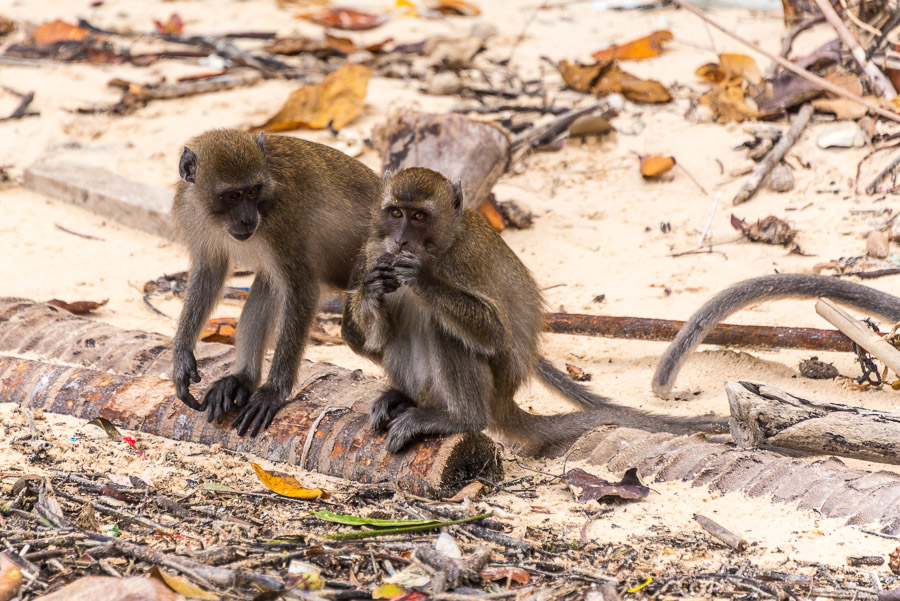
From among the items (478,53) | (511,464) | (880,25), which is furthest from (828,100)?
(511,464)

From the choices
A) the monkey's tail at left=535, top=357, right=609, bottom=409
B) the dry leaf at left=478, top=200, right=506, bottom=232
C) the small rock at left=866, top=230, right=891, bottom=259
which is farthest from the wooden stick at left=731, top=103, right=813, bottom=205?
the monkey's tail at left=535, top=357, right=609, bottom=409

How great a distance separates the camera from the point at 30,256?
752 centimetres

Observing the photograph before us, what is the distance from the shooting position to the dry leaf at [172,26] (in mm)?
11909

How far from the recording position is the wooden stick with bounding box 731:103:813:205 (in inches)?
304

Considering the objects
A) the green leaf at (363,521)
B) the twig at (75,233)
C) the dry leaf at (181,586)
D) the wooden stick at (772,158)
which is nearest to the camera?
the dry leaf at (181,586)

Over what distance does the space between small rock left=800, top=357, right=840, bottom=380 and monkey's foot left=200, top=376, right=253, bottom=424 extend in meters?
3.18

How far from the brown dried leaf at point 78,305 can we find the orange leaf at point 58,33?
6236mm

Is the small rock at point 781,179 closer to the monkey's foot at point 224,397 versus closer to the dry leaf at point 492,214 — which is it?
the dry leaf at point 492,214

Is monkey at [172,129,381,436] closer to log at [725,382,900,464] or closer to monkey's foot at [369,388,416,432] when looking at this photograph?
monkey's foot at [369,388,416,432]

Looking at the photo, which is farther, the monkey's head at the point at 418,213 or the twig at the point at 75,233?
the twig at the point at 75,233

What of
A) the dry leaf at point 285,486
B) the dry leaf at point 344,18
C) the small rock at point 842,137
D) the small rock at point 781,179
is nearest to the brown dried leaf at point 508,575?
the dry leaf at point 285,486

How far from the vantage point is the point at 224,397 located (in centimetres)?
489

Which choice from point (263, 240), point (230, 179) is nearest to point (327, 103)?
point (263, 240)

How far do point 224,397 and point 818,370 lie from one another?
3.35m
